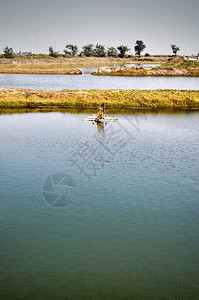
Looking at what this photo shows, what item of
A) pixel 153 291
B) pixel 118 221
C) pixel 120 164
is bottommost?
pixel 153 291

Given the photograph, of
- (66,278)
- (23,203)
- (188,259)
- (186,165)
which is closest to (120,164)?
(186,165)

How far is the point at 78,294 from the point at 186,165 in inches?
912

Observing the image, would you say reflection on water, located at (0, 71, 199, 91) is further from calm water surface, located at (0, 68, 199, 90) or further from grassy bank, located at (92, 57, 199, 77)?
grassy bank, located at (92, 57, 199, 77)

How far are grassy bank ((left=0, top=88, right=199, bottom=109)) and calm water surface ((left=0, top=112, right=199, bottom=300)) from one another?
27.1 meters

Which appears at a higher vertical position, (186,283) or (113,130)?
(113,130)

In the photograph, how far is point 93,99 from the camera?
238ft

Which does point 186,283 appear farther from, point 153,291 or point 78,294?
point 78,294

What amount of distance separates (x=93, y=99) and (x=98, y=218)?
50960 mm

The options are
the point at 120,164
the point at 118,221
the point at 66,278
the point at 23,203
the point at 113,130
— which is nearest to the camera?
the point at 66,278

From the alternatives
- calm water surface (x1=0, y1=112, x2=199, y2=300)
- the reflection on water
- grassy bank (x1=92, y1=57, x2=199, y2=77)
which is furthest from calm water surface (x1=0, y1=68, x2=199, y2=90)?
calm water surface (x1=0, y1=112, x2=199, y2=300)

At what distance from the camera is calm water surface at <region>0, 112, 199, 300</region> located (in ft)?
59.6

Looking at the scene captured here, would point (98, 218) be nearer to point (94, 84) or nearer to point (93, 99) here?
point (93, 99)

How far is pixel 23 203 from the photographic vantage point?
2666 cm

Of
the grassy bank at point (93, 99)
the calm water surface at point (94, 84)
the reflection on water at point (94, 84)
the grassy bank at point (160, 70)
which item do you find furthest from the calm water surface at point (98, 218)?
the grassy bank at point (160, 70)
